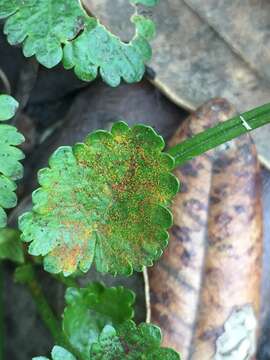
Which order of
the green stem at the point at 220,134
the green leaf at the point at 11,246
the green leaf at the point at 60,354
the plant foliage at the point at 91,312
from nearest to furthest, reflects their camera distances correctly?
1. the green leaf at the point at 60,354
2. the green stem at the point at 220,134
3. the plant foliage at the point at 91,312
4. the green leaf at the point at 11,246

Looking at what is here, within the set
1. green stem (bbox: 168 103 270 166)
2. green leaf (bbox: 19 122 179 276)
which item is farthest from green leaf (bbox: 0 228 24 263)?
green stem (bbox: 168 103 270 166)

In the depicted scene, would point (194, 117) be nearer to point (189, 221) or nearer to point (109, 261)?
point (189, 221)

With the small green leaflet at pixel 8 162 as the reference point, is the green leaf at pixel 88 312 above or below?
below

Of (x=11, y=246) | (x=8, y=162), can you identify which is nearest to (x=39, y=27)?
(x=8, y=162)

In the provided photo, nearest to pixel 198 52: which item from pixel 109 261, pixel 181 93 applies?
pixel 181 93

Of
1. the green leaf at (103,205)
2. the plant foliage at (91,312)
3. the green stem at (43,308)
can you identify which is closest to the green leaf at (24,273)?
the green stem at (43,308)

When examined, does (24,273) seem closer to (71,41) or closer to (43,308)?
(43,308)

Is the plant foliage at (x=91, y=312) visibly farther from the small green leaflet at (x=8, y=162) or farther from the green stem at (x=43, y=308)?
the small green leaflet at (x=8, y=162)
